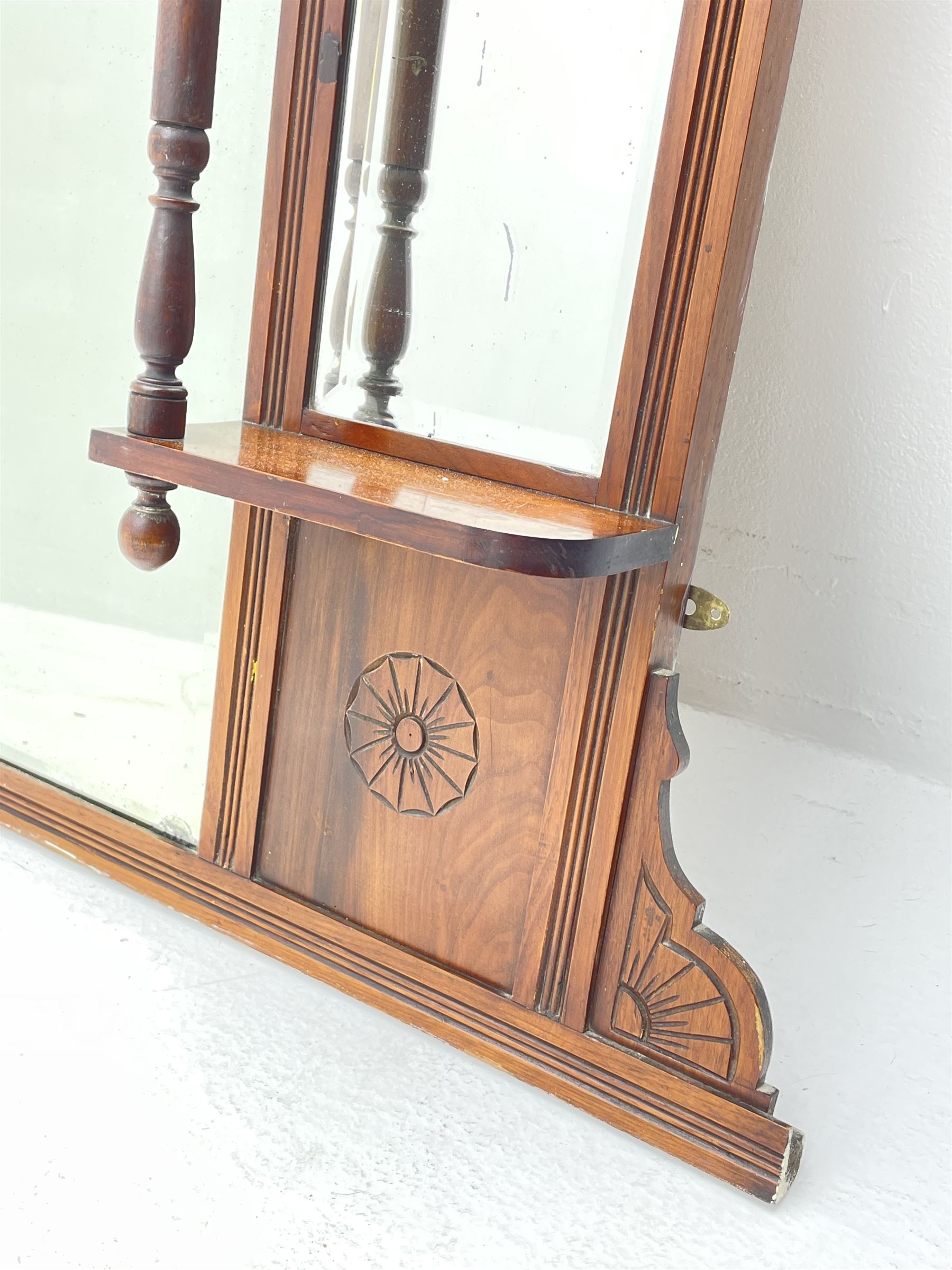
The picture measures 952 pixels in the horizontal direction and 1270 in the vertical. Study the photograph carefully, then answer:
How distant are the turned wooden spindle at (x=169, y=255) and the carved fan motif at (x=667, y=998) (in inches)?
23.4

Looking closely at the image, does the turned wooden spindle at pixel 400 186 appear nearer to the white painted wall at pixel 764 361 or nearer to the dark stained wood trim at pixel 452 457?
the dark stained wood trim at pixel 452 457

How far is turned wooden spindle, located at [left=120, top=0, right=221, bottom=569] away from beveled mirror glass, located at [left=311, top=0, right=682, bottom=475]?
5.6 inches

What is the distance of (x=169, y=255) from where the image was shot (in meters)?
1.25

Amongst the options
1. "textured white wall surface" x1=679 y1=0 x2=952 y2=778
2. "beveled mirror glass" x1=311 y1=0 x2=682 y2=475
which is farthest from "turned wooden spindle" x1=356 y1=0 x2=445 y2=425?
"textured white wall surface" x1=679 y1=0 x2=952 y2=778

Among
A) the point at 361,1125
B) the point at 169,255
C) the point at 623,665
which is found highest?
the point at 169,255

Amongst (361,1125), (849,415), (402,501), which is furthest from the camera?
(849,415)

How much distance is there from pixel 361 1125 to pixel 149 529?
608 mm

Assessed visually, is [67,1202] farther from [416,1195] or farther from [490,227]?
[490,227]

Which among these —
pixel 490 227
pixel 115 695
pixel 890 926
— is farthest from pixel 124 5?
pixel 890 926

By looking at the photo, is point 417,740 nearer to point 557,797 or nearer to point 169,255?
point 557,797

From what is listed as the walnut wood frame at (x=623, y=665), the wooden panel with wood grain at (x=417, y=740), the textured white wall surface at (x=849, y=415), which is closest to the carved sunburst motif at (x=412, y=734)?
the wooden panel with wood grain at (x=417, y=740)

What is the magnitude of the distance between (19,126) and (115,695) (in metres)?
0.70

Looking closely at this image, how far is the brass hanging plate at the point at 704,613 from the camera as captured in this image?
124 cm

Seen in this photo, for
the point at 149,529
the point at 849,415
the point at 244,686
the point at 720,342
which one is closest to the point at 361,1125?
the point at 244,686
